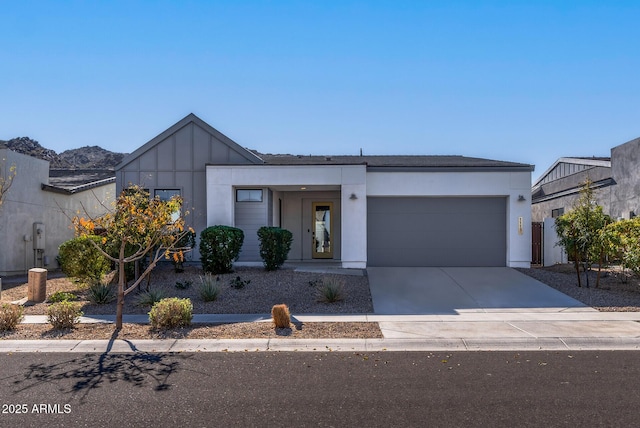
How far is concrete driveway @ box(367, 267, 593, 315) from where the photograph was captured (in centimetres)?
1197

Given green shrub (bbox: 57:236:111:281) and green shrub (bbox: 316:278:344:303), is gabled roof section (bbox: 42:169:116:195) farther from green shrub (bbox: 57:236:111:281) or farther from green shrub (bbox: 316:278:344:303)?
green shrub (bbox: 316:278:344:303)

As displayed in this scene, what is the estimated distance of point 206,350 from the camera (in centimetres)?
844

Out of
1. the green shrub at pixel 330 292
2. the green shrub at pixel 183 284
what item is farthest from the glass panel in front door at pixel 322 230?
the green shrub at pixel 330 292

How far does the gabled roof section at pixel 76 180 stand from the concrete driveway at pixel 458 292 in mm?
12957

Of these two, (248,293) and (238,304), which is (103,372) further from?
(248,293)

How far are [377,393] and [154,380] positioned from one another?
2903 millimetres

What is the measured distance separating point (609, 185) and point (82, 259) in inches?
744

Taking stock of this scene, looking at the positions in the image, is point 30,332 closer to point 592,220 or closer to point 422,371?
point 422,371

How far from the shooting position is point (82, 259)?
43.9ft

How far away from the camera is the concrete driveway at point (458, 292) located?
1197 centimetres

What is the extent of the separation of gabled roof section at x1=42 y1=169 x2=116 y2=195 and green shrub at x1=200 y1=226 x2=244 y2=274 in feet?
29.0

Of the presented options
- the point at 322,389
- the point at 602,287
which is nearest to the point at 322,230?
the point at 602,287

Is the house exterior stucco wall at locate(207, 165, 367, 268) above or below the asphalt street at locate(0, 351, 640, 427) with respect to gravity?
above

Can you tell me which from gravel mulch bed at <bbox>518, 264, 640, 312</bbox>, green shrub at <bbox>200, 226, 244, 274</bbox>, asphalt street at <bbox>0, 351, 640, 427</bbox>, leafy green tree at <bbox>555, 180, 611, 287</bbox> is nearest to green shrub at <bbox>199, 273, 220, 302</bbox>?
green shrub at <bbox>200, 226, 244, 274</bbox>
